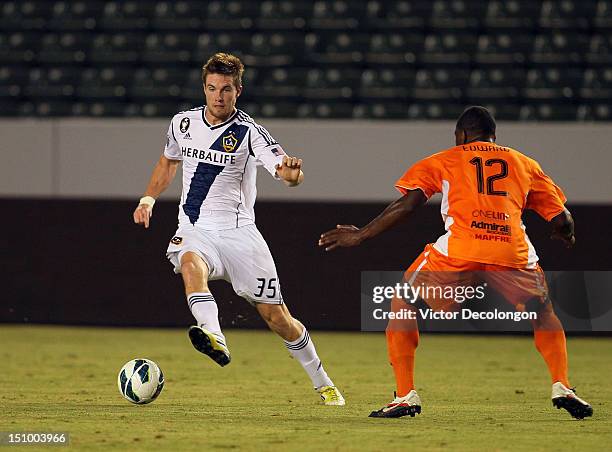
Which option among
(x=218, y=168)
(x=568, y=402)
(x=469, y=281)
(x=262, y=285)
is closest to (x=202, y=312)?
(x=262, y=285)

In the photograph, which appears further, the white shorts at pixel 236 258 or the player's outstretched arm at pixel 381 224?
the white shorts at pixel 236 258

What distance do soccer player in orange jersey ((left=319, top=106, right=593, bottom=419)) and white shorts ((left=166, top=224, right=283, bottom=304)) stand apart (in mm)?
835

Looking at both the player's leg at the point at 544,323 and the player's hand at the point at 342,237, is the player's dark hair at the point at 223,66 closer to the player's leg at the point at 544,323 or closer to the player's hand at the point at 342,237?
the player's hand at the point at 342,237

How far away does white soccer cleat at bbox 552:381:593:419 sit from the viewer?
21.9 feet

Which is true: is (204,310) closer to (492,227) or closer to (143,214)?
(143,214)

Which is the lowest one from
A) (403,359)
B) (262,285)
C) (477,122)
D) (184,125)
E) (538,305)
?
(403,359)

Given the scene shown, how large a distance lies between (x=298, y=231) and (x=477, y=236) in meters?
6.60

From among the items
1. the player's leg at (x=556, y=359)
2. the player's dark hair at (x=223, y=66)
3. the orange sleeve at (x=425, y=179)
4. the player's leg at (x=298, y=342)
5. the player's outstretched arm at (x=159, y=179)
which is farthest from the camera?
the player's outstretched arm at (x=159, y=179)

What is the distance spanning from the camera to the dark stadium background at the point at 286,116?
43.2 feet

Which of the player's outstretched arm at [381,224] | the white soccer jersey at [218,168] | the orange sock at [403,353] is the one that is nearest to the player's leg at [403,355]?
the orange sock at [403,353]

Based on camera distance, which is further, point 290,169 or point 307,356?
point 307,356

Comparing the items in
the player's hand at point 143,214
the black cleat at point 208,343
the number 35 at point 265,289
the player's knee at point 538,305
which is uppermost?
the player's hand at point 143,214

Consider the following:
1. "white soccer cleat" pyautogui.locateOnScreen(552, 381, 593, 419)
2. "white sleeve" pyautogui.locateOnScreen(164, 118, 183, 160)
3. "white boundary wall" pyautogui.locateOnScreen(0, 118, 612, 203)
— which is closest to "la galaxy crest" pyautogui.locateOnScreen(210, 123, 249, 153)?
"white sleeve" pyautogui.locateOnScreen(164, 118, 183, 160)

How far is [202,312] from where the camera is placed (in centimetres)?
702
